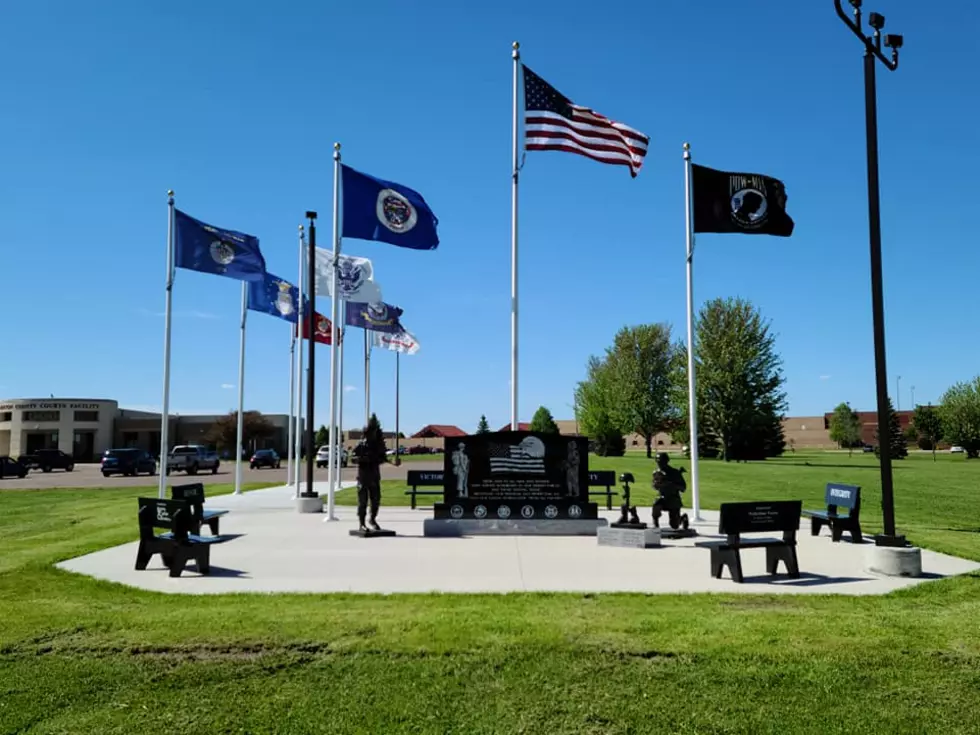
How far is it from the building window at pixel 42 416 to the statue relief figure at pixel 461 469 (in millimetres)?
78139

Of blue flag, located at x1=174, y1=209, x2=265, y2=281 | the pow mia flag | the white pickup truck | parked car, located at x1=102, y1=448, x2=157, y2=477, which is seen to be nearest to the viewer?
the pow mia flag

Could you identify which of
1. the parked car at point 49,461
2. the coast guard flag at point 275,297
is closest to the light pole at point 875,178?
the coast guard flag at point 275,297

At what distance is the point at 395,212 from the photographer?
15469mm

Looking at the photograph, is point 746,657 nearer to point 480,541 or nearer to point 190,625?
point 190,625

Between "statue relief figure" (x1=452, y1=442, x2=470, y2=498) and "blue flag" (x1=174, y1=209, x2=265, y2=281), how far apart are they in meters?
7.24

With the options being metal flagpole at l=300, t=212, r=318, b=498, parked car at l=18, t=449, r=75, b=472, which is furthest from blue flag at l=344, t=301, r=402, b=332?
parked car at l=18, t=449, r=75, b=472

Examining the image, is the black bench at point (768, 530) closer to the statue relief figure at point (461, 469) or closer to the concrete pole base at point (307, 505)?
the statue relief figure at point (461, 469)

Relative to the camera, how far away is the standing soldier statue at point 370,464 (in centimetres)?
1259

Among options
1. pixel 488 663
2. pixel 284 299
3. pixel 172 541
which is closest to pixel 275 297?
pixel 284 299

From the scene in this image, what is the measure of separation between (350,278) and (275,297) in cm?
499

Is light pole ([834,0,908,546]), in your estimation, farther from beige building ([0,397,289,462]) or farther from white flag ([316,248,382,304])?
beige building ([0,397,289,462])

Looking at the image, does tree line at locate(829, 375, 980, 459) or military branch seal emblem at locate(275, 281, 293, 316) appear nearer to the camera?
military branch seal emblem at locate(275, 281, 293, 316)

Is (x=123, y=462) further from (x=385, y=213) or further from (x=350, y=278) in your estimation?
(x=385, y=213)

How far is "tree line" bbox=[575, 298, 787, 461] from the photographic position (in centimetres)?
5734
